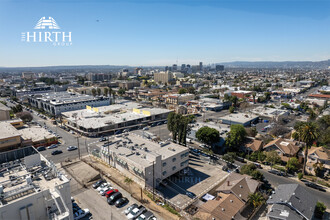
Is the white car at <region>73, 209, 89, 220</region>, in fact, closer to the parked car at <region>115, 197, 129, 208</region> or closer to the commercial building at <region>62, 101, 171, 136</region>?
the parked car at <region>115, 197, 129, 208</region>

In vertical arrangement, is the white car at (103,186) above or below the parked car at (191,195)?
above

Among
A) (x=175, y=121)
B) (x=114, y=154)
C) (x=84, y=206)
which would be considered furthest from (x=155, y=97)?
(x=84, y=206)

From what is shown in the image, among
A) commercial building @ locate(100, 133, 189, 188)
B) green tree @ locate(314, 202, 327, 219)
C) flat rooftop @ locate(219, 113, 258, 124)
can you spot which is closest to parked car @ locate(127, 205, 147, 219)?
commercial building @ locate(100, 133, 189, 188)

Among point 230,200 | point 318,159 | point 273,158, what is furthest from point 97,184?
point 318,159

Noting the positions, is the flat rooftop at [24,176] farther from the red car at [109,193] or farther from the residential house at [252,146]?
the residential house at [252,146]

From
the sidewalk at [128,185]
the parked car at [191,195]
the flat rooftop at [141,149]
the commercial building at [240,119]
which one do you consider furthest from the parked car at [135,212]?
the commercial building at [240,119]

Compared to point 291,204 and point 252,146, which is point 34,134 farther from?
point 291,204
